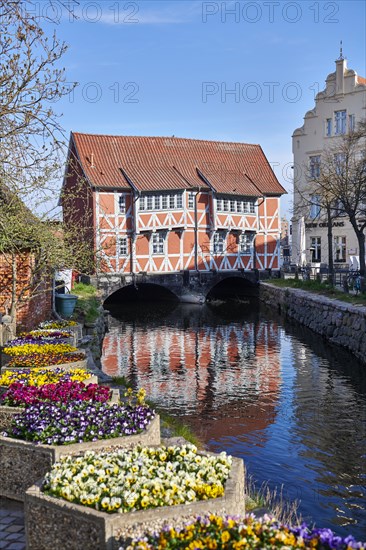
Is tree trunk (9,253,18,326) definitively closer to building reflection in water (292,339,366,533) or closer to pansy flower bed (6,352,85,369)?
pansy flower bed (6,352,85,369)

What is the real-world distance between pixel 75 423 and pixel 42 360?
143 inches

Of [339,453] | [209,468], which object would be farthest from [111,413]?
[339,453]

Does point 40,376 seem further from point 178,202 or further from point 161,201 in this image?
point 178,202

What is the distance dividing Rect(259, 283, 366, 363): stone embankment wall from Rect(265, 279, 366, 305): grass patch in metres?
0.45

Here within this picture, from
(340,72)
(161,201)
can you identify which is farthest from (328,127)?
(161,201)

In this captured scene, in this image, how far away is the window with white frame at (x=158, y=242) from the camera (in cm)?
3909

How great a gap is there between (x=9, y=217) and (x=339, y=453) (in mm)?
7338

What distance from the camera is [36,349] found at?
37.4 feet

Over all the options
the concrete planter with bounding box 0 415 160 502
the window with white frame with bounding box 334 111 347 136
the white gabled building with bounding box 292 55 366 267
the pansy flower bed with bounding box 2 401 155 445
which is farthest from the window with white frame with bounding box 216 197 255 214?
the concrete planter with bounding box 0 415 160 502

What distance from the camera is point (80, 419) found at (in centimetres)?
673

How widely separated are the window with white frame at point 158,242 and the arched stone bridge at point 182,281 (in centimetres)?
153

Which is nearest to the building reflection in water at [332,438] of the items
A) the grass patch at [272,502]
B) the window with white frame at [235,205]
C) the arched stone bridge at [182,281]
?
the grass patch at [272,502]

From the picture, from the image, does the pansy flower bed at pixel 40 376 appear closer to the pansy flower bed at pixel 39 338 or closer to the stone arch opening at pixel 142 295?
the pansy flower bed at pixel 39 338

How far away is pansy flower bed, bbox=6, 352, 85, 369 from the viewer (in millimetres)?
9891
